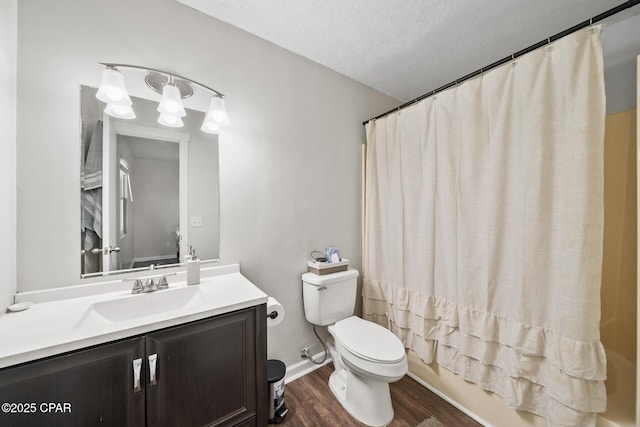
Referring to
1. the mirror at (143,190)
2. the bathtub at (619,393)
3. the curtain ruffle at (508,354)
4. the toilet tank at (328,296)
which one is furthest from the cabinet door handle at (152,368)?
the bathtub at (619,393)

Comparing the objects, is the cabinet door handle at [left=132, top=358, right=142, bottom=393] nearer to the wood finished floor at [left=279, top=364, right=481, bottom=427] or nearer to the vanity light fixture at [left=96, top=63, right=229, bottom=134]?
the wood finished floor at [left=279, top=364, right=481, bottom=427]

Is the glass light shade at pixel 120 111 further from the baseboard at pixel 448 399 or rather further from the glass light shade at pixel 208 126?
the baseboard at pixel 448 399

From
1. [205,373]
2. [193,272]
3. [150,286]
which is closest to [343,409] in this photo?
[205,373]

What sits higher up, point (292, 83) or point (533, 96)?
point (292, 83)

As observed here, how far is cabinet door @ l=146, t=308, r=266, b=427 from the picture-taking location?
89cm

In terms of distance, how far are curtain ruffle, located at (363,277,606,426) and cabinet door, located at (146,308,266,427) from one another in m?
1.17

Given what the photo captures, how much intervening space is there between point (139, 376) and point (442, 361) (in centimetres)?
170

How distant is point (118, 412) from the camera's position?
816 mm

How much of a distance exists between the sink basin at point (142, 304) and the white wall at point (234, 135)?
0.85 feet

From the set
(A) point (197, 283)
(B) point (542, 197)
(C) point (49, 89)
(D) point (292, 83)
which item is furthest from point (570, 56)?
(C) point (49, 89)

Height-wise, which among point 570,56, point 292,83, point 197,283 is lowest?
point 197,283

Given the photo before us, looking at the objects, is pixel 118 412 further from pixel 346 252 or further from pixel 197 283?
pixel 346 252

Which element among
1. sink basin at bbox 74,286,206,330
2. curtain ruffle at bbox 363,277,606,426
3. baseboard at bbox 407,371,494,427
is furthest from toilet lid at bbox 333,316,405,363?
sink basin at bbox 74,286,206,330

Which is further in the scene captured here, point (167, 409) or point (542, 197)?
point (542, 197)
